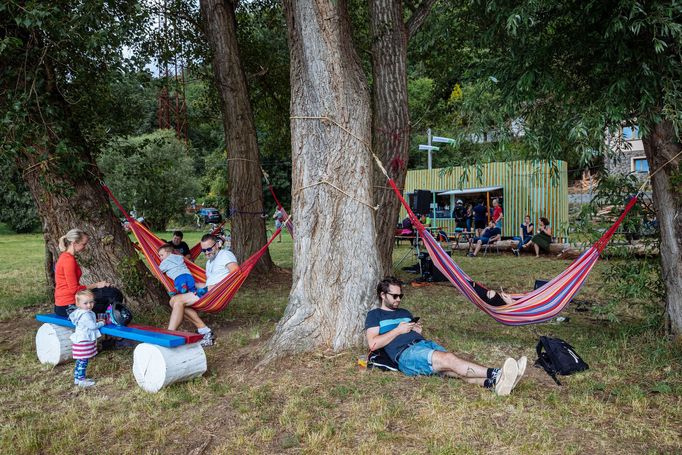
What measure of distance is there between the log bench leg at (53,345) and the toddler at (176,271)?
3.14 feet

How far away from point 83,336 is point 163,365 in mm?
702

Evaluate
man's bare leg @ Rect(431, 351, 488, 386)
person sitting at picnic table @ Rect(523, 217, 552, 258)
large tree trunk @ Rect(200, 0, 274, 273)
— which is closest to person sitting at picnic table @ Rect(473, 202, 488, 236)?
person sitting at picnic table @ Rect(523, 217, 552, 258)

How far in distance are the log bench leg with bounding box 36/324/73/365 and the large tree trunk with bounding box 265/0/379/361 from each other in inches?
60.5

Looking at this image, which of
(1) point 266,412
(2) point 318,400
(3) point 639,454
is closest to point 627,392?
(3) point 639,454

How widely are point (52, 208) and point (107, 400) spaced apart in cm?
243

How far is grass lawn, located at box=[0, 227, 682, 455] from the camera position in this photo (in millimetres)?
2410

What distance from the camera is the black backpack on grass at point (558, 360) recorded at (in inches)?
128

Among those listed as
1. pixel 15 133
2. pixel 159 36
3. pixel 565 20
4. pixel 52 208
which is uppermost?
pixel 159 36

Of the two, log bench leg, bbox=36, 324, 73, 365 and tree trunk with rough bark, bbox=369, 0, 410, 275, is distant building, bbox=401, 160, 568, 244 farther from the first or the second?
log bench leg, bbox=36, 324, 73, 365

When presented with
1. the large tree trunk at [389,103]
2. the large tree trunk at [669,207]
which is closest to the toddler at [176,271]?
the large tree trunk at [389,103]

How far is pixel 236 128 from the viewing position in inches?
300

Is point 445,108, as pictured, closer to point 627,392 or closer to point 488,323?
point 488,323

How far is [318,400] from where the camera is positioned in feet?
9.61

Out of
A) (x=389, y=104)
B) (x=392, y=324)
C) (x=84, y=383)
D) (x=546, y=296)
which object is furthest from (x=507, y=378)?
(x=389, y=104)
